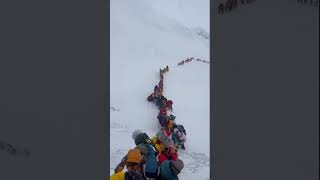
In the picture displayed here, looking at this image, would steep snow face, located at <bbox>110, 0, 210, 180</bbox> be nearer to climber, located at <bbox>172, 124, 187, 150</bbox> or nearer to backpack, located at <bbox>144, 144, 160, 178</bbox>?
climber, located at <bbox>172, 124, 187, 150</bbox>

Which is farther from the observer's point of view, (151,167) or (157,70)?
(157,70)

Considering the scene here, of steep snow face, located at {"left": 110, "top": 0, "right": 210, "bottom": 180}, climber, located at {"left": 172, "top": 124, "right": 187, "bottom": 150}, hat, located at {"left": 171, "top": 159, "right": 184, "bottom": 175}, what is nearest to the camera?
hat, located at {"left": 171, "top": 159, "right": 184, "bottom": 175}

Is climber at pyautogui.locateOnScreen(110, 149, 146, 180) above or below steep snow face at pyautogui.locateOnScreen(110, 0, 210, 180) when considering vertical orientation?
below

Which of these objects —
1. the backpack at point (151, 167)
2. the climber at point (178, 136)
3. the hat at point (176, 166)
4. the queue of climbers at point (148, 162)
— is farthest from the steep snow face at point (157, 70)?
the hat at point (176, 166)

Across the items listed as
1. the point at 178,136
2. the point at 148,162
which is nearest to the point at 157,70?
the point at 178,136

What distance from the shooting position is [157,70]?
525cm

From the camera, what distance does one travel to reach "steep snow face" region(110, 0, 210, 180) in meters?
4.27

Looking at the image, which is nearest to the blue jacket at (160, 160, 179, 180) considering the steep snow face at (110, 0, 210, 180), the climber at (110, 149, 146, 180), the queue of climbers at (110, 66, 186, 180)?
the queue of climbers at (110, 66, 186, 180)

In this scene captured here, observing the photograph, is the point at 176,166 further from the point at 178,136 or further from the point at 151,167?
the point at 178,136

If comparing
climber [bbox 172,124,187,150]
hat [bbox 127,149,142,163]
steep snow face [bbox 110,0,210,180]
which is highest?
steep snow face [bbox 110,0,210,180]

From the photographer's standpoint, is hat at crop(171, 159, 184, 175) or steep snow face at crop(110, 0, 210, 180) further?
steep snow face at crop(110, 0, 210, 180)

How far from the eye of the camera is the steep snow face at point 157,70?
427cm
